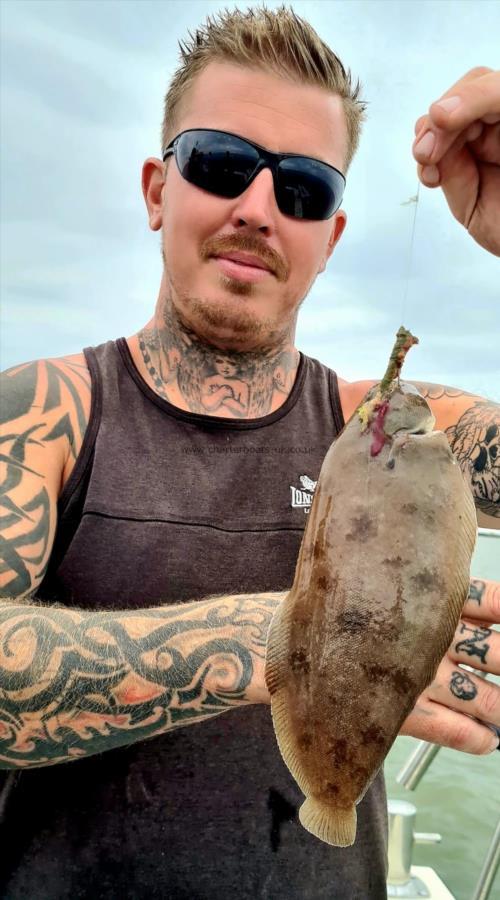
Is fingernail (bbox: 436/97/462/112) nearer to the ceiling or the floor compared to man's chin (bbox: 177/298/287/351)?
nearer to the ceiling

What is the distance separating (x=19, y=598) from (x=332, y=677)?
1218 mm

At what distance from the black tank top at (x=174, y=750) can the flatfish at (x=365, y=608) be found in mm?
865

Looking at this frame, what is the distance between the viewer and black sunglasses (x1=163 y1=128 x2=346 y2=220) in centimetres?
288

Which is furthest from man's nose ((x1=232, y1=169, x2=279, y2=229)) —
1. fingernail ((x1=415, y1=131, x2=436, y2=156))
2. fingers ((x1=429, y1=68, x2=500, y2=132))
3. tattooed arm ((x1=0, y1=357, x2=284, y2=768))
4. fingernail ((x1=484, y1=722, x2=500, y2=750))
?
fingernail ((x1=484, y1=722, x2=500, y2=750))

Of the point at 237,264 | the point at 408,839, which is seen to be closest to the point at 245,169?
the point at 237,264

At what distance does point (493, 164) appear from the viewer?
2.52m

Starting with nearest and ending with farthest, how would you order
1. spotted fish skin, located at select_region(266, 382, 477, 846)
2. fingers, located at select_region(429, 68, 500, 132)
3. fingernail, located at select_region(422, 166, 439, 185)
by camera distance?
1. spotted fish skin, located at select_region(266, 382, 477, 846)
2. fingers, located at select_region(429, 68, 500, 132)
3. fingernail, located at select_region(422, 166, 439, 185)

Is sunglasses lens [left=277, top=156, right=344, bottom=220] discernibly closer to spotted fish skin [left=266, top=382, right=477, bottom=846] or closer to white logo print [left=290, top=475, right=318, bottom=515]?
white logo print [left=290, top=475, right=318, bottom=515]

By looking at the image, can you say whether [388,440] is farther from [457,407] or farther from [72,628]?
[457,407]

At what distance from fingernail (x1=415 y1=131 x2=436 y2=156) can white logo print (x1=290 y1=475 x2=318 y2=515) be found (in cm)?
129

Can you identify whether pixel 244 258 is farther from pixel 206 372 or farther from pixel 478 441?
pixel 478 441

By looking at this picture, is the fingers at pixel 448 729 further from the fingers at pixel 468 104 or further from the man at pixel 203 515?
the fingers at pixel 468 104

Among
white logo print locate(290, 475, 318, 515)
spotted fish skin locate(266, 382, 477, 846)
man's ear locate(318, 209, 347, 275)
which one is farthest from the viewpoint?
man's ear locate(318, 209, 347, 275)

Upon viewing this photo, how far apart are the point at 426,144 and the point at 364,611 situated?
1.64 meters
